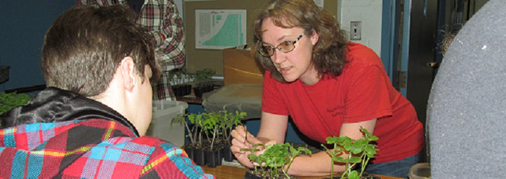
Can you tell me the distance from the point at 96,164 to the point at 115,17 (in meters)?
0.33

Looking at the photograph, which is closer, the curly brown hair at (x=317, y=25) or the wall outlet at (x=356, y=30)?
the curly brown hair at (x=317, y=25)

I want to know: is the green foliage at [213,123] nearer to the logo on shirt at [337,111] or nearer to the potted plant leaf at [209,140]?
the potted plant leaf at [209,140]

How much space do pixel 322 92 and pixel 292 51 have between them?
0.21 m

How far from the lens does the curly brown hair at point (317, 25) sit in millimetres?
1570

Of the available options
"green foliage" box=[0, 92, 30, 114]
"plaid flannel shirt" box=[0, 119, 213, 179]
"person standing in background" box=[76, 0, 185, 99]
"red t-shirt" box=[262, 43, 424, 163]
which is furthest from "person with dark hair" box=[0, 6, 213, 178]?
"person standing in background" box=[76, 0, 185, 99]

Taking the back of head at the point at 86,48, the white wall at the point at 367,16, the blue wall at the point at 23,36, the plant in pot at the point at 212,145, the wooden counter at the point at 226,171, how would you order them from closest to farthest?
the back of head at the point at 86,48
the wooden counter at the point at 226,171
the plant in pot at the point at 212,145
the blue wall at the point at 23,36
the white wall at the point at 367,16

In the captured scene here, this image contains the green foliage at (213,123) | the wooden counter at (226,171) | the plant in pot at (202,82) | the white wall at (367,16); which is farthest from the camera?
the plant in pot at (202,82)

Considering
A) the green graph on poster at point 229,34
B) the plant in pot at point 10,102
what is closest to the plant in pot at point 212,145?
the plant in pot at point 10,102

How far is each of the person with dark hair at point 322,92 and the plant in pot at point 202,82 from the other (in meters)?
1.56

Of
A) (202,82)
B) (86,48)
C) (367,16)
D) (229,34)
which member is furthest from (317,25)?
(229,34)

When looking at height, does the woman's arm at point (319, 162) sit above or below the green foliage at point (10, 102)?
below

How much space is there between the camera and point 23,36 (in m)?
3.14

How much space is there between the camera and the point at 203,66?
152 inches

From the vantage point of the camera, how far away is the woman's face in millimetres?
1581
